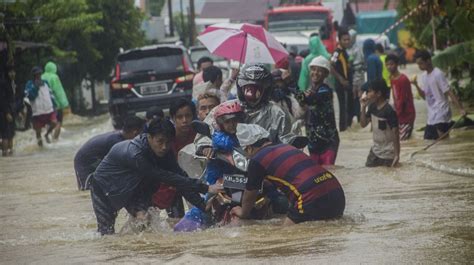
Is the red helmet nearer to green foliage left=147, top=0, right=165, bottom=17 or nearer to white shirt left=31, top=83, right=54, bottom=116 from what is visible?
white shirt left=31, top=83, right=54, bottom=116

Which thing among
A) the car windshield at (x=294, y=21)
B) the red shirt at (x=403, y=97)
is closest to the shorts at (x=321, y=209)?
the red shirt at (x=403, y=97)

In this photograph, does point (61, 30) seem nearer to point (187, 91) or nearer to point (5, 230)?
point (187, 91)

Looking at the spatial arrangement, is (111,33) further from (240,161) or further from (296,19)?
(240,161)

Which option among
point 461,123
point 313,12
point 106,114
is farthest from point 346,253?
point 313,12

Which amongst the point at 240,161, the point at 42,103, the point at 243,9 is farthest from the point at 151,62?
the point at 243,9

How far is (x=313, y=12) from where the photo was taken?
1734 inches

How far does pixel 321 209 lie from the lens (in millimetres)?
9523

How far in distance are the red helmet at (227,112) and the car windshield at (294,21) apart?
33.6 m

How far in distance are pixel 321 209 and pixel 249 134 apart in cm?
93

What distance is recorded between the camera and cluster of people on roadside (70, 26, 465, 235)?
31.1ft

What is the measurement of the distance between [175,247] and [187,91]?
16328 millimetres

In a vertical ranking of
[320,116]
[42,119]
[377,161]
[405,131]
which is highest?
[320,116]

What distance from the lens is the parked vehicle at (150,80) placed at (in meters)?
25.6

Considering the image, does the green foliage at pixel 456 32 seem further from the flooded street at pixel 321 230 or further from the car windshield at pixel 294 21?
the car windshield at pixel 294 21
